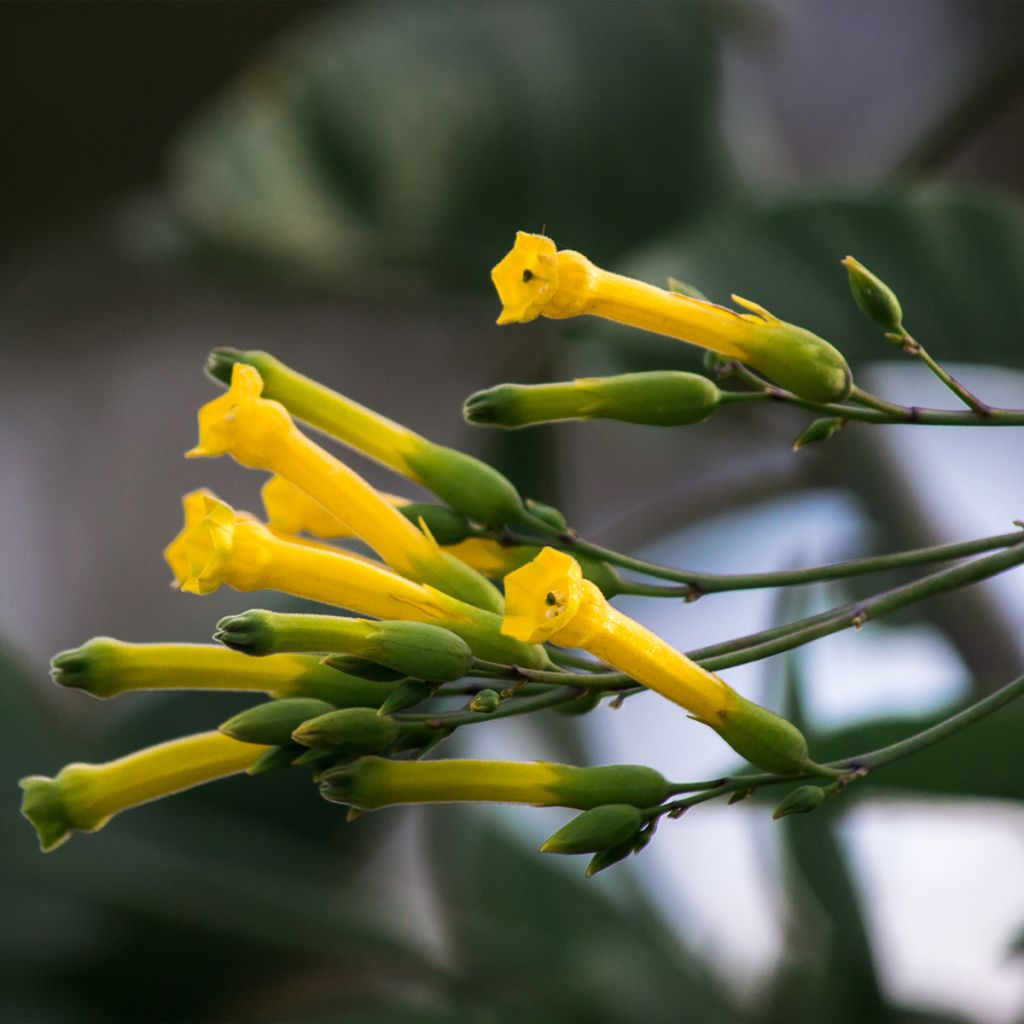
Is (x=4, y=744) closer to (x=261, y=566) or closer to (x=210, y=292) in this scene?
(x=261, y=566)

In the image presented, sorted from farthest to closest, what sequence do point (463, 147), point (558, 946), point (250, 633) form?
point (463, 147) → point (558, 946) → point (250, 633)

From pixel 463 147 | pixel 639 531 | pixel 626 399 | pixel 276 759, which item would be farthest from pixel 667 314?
pixel 463 147

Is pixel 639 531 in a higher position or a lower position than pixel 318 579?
higher

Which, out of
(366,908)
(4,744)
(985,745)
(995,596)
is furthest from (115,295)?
(985,745)

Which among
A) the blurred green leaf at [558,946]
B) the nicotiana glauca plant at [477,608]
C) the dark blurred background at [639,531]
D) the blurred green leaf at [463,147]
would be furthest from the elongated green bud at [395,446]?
the blurred green leaf at [463,147]

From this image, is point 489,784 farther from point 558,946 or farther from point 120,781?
point 558,946

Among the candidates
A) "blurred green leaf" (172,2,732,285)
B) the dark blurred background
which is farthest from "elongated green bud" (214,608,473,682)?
"blurred green leaf" (172,2,732,285)

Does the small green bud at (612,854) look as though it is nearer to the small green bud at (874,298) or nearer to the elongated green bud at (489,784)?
the elongated green bud at (489,784)

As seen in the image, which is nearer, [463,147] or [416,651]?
[416,651]
